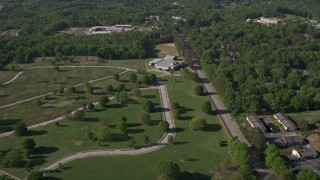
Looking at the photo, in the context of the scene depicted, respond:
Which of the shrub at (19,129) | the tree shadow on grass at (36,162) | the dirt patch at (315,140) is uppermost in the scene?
the shrub at (19,129)

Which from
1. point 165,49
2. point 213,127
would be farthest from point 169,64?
point 213,127

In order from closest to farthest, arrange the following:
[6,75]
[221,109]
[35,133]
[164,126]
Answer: [164,126] < [35,133] < [221,109] < [6,75]

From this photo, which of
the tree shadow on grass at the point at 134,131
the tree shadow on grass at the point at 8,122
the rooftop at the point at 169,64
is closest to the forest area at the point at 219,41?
the rooftop at the point at 169,64

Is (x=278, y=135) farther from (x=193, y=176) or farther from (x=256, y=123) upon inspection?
(x=193, y=176)

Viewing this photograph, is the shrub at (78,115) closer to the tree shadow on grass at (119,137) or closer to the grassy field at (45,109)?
the grassy field at (45,109)

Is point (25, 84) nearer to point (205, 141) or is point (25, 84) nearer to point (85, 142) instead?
point (85, 142)

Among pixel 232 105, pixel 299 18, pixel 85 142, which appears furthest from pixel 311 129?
pixel 299 18

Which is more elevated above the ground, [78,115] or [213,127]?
[78,115]
